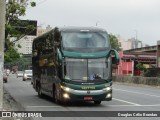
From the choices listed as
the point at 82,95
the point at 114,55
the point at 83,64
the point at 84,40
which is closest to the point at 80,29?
the point at 84,40

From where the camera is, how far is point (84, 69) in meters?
20.8

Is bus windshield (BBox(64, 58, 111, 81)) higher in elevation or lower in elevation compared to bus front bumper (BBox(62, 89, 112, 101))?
higher

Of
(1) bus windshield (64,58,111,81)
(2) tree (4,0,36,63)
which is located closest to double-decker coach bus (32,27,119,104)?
(1) bus windshield (64,58,111,81)

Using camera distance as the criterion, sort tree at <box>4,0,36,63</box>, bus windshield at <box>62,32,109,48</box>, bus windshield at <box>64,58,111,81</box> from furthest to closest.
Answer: tree at <box>4,0,36,63</box> → bus windshield at <box>62,32,109,48</box> → bus windshield at <box>64,58,111,81</box>

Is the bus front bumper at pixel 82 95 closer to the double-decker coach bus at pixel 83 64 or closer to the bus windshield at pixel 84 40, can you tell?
the double-decker coach bus at pixel 83 64

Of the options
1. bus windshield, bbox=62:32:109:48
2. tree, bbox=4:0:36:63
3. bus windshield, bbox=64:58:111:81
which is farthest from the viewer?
tree, bbox=4:0:36:63

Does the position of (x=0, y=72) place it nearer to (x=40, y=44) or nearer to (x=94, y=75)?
(x=94, y=75)

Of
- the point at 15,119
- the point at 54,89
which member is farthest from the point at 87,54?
the point at 15,119

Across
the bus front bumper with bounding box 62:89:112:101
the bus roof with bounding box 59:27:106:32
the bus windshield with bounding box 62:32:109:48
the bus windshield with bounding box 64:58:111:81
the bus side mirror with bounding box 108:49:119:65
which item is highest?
the bus roof with bounding box 59:27:106:32

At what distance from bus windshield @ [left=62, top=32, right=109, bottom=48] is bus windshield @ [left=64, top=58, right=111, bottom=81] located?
0.69 m

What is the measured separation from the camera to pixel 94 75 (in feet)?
68.4

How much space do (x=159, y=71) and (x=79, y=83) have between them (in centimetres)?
3581

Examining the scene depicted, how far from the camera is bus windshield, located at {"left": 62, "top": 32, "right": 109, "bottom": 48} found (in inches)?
829

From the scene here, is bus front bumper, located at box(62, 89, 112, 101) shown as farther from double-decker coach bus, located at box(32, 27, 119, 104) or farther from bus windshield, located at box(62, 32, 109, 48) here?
bus windshield, located at box(62, 32, 109, 48)
